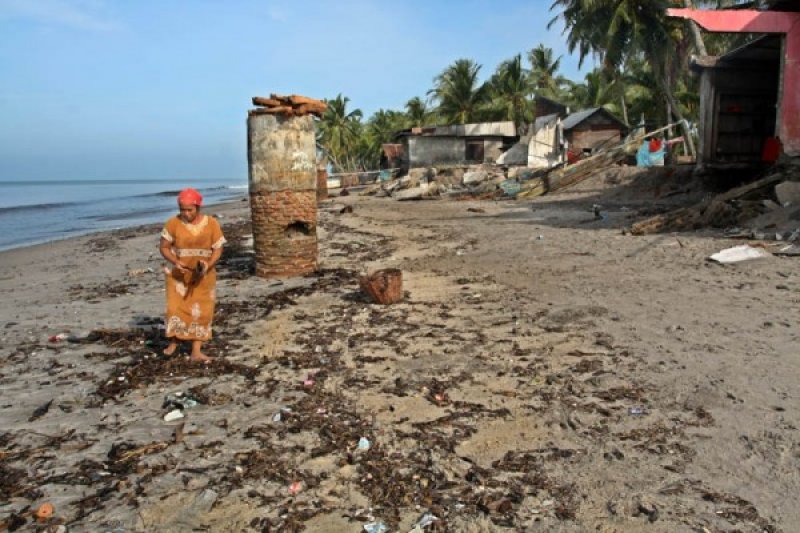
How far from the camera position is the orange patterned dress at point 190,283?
4.87 meters

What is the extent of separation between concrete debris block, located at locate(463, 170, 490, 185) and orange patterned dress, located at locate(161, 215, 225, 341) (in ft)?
70.0

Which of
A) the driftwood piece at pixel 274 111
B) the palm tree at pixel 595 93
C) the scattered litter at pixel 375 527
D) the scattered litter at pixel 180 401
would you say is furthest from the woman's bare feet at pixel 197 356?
the palm tree at pixel 595 93

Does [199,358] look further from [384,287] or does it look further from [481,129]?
[481,129]

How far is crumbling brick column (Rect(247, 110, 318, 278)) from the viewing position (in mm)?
8445

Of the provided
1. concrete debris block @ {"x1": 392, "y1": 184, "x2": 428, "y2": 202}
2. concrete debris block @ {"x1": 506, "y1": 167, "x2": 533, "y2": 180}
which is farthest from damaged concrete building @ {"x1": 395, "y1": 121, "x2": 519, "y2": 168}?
concrete debris block @ {"x1": 506, "y1": 167, "x2": 533, "y2": 180}

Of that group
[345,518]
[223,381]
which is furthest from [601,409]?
[223,381]

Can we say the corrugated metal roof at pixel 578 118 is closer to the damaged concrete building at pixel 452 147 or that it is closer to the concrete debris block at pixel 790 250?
the damaged concrete building at pixel 452 147

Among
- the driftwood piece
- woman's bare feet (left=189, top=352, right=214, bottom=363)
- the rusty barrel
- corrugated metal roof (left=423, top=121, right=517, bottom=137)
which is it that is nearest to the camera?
woman's bare feet (left=189, top=352, right=214, bottom=363)

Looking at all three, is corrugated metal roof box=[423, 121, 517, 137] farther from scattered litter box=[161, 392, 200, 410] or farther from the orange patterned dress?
scattered litter box=[161, 392, 200, 410]

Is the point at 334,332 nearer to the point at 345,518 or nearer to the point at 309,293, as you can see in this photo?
the point at 309,293

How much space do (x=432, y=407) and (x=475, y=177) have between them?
22.6 meters

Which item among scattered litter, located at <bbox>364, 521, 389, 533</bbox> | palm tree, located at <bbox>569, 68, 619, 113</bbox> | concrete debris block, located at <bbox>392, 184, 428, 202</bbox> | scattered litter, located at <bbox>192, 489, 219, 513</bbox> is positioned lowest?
scattered litter, located at <bbox>192, 489, 219, 513</bbox>

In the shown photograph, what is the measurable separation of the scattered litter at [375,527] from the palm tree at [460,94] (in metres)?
43.9

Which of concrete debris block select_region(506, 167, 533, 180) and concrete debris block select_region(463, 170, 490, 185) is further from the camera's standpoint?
concrete debris block select_region(463, 170, 490, 185)
